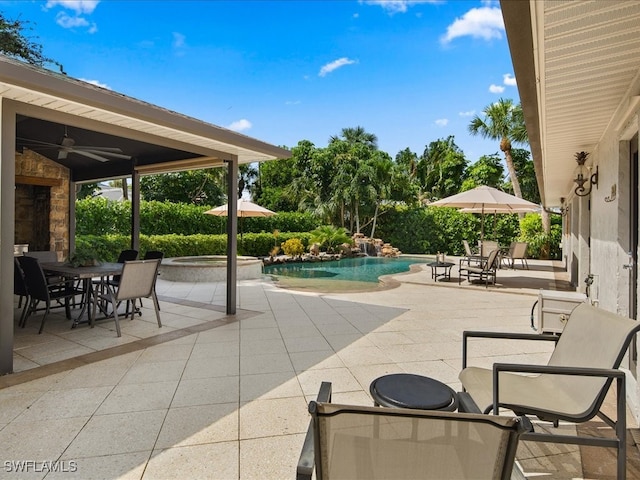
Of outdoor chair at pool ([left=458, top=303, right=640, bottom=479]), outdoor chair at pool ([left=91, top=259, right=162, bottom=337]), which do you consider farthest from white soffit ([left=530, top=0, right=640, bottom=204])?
outdoor chair at pool ([left=91, top=259, right=162, bottom=337])

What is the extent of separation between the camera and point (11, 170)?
12.0ft

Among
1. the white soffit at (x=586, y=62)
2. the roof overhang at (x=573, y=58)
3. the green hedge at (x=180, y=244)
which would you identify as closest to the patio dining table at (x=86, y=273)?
the green hedge at (x=180, y=244)

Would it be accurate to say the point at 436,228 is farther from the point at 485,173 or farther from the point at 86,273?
the point at 86,273

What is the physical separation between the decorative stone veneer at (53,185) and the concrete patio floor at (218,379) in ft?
14.5

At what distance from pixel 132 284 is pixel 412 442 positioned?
197 inches

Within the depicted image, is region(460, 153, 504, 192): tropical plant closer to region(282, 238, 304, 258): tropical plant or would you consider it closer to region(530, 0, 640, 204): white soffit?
region(282, 238, 304, 258): tropical plant

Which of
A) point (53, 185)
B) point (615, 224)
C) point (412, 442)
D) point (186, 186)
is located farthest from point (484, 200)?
point (186, 186)

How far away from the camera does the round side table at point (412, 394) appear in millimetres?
1832

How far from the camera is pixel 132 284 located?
5.30 m

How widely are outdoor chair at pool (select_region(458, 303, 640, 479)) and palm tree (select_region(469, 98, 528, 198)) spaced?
2169 cm

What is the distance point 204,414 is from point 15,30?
18.6m

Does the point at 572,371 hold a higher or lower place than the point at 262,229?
lower

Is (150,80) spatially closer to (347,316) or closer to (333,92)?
(333,92)

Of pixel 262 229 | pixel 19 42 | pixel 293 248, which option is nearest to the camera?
pixel 19 42
